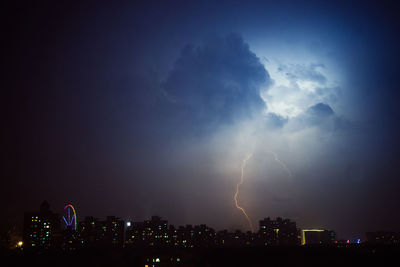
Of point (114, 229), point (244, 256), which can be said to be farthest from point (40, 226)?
point (244, 256)

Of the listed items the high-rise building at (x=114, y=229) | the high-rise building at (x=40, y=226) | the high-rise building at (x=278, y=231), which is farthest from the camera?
the high-rise building at (x=278, y=231)

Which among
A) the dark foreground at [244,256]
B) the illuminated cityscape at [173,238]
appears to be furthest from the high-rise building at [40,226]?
the dark foreground at [244,256]

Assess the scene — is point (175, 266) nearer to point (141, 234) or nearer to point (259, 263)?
point (259, 263)

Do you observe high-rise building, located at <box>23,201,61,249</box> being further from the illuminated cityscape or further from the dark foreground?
the dark foreground

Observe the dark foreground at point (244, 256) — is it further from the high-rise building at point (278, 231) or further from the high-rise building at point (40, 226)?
the high-rise building at point (278, 231)

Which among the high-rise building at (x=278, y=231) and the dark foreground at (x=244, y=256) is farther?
the high-rise building at (x=278, y=231)

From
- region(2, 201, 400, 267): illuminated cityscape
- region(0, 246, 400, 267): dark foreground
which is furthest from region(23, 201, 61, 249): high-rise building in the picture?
region(0, 246, 400, 267): dark foreground

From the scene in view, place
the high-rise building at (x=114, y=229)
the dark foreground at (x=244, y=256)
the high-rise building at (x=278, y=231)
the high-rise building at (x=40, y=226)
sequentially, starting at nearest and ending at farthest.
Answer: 1. the dark foreground at (x=244, y=256)
2. the high-rise building at (x=40, y=226)
3. the high-rise building at (x=114, y=229)
4. the high-rise building at (x=278, y=231)

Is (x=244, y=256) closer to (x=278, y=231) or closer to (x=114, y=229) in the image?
(x=114, y=229)
